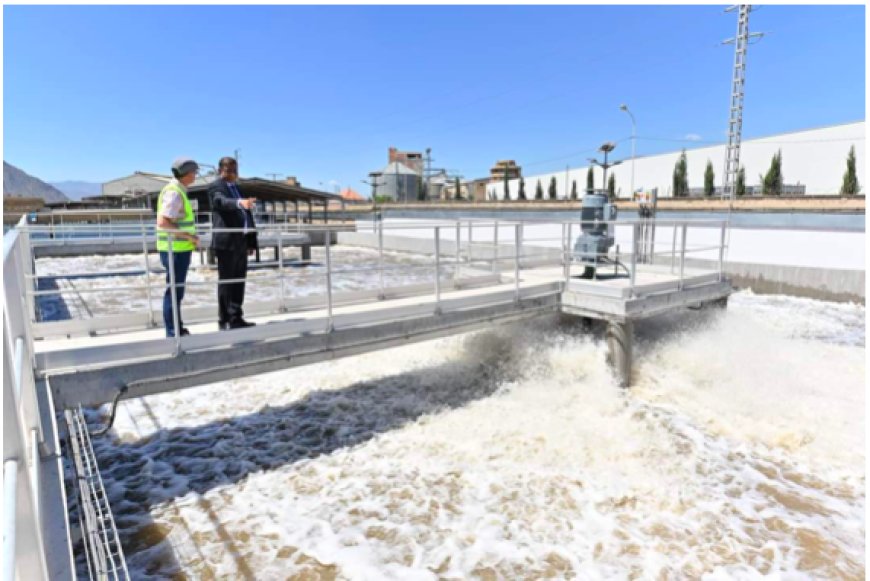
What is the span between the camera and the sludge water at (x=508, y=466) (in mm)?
4195

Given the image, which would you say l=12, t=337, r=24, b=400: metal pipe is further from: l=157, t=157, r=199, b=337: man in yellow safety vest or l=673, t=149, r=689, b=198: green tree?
l=673, t=149, r=689, b=198: green tree

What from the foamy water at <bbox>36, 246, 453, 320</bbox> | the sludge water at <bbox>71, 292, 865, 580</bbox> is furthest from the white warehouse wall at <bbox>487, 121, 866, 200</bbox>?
the sludge water at <bbox>71, 292, 865, 580</bbox>

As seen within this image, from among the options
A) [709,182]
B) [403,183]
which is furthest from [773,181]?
[403,183]

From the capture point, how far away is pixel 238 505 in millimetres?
4746

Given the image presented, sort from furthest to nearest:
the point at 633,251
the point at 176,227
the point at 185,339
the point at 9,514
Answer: the point at 633,251, the point at 185,339, the point at 176,227, the point at 9,514

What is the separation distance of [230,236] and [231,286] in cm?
48

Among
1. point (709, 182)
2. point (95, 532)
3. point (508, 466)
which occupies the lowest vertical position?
point (508, 466)

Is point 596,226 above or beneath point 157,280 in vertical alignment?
above

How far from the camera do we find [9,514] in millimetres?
1398

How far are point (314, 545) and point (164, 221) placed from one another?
2920 millimetres

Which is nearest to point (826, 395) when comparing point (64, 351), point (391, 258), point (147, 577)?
point (147, 577)

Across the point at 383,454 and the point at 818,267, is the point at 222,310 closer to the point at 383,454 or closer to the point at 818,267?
the point at 383,454

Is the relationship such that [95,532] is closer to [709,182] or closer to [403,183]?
[709,182]

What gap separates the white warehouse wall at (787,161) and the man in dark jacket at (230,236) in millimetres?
31874
